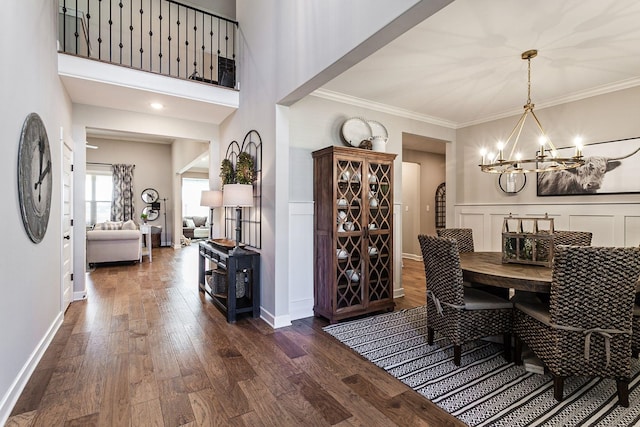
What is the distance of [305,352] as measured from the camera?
2.62 m

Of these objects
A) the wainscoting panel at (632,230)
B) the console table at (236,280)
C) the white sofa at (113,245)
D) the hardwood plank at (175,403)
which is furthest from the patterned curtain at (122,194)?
the wainscoting panel at (632,230)

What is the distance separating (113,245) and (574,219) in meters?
7.65

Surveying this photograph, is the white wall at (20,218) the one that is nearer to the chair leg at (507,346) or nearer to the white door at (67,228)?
the white door at (67,228)

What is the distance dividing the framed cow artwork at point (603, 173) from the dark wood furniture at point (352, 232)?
2.30 meters

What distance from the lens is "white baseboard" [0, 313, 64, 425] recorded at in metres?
1.79

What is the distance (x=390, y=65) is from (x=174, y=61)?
464cm

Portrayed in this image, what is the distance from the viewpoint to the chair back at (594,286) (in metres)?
1.77

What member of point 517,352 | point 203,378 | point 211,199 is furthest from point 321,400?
point 211,199

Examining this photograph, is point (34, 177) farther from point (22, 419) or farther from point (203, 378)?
point (203, 378)

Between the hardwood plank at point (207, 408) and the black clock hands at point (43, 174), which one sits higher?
the black clock hands at point (43, 174)

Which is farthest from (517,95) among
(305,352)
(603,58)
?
(305,352)

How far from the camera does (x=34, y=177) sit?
2.38 m

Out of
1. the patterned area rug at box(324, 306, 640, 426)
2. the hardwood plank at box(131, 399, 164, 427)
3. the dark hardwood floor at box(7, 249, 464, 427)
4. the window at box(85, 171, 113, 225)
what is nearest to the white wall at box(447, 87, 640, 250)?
the patterned area rug at box(324, 306, 640, 426)

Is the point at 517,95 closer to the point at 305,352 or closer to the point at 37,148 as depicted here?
the point at 305,352
